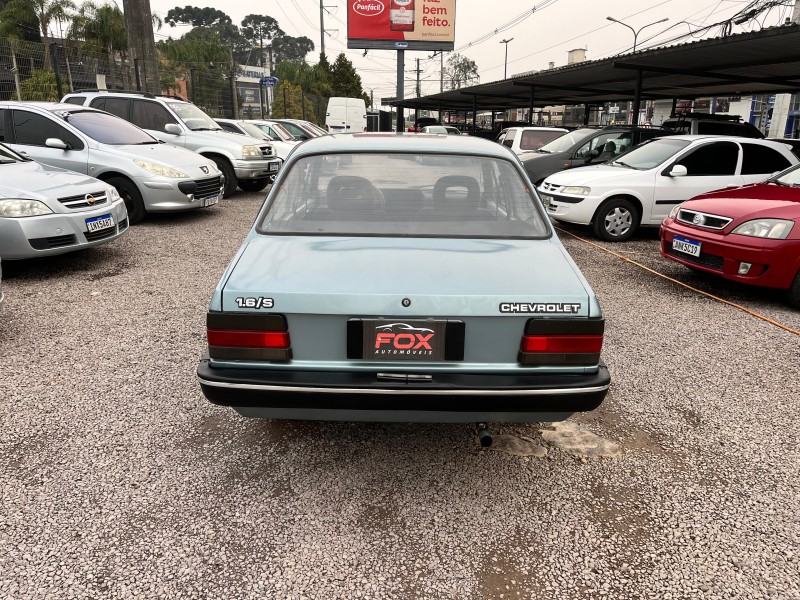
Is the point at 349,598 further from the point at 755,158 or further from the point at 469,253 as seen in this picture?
the point at 755,158

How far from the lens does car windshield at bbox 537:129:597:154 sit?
447 inches

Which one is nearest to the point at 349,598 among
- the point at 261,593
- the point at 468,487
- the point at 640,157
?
the point at 261,593

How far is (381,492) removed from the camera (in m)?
2.65

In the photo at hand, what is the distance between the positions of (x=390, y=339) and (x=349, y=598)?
37.6 inches

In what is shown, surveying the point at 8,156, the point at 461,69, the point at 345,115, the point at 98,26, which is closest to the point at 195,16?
the point at 461,69

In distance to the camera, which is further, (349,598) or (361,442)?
(361,442)

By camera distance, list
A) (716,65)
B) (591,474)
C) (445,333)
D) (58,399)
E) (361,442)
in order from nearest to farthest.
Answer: (445,333) → (591,474) → (361,442) → (58,399) → (716,65)

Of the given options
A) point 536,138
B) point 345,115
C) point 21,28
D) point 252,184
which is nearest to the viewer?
point 252,184

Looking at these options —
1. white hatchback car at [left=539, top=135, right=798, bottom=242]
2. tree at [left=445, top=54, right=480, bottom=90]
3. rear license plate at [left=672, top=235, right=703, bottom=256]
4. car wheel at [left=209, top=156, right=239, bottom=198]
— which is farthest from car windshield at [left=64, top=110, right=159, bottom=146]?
tree at [left=445, top=54, right=480, bottom=90]

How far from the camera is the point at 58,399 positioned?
3.46m

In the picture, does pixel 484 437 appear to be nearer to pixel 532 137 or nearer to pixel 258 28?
pixel 532 137

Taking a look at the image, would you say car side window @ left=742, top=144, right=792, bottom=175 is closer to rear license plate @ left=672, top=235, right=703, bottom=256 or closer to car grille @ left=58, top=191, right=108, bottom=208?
rear license plate @ left=672, top=235, right=703, bottom=256

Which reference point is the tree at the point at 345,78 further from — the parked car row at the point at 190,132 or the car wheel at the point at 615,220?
the car wheel at the point at 615,220

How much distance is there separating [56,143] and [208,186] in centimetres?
210
